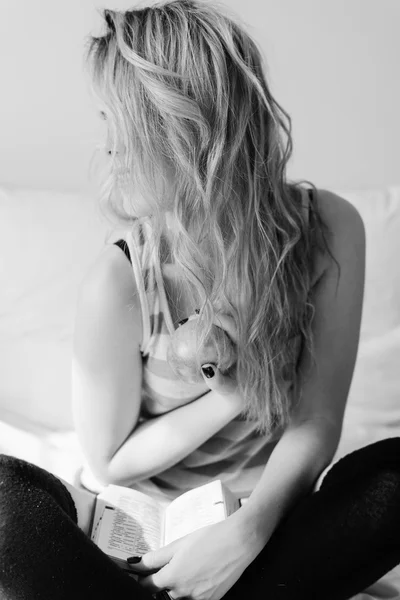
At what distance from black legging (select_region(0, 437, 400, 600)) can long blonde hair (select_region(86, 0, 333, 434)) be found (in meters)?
0.17

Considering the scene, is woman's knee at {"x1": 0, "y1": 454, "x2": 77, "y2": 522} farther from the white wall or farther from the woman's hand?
the white wall

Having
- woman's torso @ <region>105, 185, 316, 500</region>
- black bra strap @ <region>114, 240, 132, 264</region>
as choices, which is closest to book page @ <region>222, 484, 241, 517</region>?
woman's torso @ <region>105, 185, 316, 500</region>

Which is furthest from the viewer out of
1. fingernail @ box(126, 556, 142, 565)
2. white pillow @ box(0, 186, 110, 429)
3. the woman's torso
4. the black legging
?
white pillow @ box(0, 186, 110, 429)

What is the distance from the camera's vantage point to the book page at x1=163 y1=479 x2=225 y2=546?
0.78m

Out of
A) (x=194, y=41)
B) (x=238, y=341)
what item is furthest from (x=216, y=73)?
(x=238, y=341)

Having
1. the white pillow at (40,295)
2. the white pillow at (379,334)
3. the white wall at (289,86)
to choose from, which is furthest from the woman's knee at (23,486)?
the white wall at (289,86)

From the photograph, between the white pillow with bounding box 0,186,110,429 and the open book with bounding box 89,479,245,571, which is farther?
the white pillow with bounding box 0,186,110,429

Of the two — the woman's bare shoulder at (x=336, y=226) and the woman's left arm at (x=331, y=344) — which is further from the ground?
the woman's bare shoulder at (x=336, y=226)

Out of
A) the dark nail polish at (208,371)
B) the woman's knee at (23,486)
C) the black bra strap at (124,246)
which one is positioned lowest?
the woman's knee at (23,486)

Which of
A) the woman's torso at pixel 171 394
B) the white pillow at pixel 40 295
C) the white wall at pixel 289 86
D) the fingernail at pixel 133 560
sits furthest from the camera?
the white wall at pixel 289 86

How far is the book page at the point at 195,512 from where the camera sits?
0.78 metres

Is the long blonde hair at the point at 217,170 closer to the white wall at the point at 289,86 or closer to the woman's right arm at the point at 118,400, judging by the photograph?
the woman's right arm at the point at 118,400

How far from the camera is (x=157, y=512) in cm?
83

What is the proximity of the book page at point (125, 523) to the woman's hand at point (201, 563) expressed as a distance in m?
0.03
